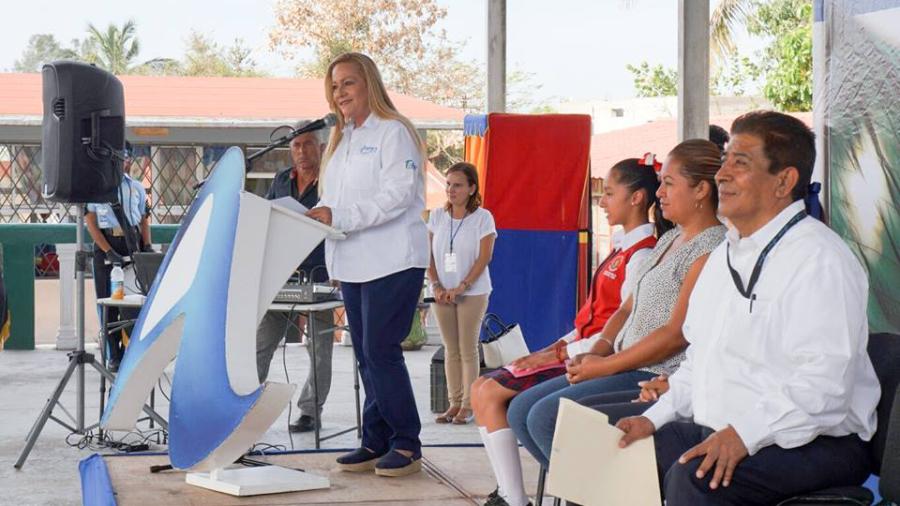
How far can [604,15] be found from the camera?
3953 cm

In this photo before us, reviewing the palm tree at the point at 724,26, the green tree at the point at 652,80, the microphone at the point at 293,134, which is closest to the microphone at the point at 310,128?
the microphone at the point at 293,134

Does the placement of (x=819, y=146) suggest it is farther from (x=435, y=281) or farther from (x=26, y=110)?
(x=26, y=110)

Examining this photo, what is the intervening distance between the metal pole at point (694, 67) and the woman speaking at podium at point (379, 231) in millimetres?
1870

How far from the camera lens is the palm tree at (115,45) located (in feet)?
154

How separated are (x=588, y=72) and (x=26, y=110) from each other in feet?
89.8

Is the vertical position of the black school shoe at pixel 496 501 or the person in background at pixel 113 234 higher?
the person in background at pixel 113 234

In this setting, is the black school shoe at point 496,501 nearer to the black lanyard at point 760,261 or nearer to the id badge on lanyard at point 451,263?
the black lanyard at point 760,261

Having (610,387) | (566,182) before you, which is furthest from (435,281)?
(610,387)

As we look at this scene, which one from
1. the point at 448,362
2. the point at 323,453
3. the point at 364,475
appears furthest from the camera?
the point at 448,362

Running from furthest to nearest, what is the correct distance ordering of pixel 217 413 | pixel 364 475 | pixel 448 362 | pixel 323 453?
1. pixel 448 362
2. pixel 323 453
3. pixel 364 475
4. pixel 217 413

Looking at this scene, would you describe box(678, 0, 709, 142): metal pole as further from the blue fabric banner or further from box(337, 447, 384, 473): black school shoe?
box(337, 447, 384, 473): black school shoe

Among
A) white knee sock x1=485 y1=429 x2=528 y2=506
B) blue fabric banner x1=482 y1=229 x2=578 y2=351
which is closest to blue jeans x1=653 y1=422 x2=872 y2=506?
white knee sock x1=485 y1=429 x2=528 y2=506

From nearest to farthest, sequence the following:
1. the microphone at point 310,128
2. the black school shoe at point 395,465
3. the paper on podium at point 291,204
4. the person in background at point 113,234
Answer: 1. the microphone at point 310,128
2. the paper on podium at point 291,204
3. the black school shoe at point 395,465
4. the person in background at point 113,234

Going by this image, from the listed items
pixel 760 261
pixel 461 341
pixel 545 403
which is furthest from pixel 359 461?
pixel 760 261
